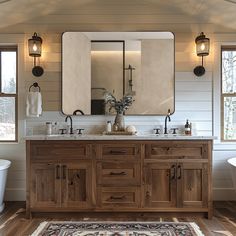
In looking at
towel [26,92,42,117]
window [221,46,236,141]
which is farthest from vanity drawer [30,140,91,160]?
window [221,46,236,141]

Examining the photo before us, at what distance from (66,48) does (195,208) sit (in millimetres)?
2584

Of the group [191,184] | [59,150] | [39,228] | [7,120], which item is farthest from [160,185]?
[7,120]

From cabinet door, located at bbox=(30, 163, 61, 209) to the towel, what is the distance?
0.81 meters

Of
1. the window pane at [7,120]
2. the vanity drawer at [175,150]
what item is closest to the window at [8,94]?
the window pane at [7,120]

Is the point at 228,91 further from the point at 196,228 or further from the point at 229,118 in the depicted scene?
the point at 196,228

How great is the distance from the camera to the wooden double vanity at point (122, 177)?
11.0 feet

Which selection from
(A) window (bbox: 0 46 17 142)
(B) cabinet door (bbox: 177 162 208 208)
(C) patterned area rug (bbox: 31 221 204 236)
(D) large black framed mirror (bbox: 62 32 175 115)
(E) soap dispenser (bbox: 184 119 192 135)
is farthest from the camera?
(A) window (bbox: 0 46 17 142)

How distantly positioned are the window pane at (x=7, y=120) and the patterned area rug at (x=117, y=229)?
1477mm

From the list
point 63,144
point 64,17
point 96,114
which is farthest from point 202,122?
point 64,17

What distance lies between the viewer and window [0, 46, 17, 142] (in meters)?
4.12

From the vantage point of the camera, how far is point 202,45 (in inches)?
152

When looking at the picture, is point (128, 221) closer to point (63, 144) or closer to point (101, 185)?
point (101, 185)

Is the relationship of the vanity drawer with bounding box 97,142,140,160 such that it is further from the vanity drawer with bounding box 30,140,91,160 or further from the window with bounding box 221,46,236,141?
the window with bounding box 221,46,236,141

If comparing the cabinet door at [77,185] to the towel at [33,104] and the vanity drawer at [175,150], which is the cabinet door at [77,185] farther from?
the towel at [33,104]
